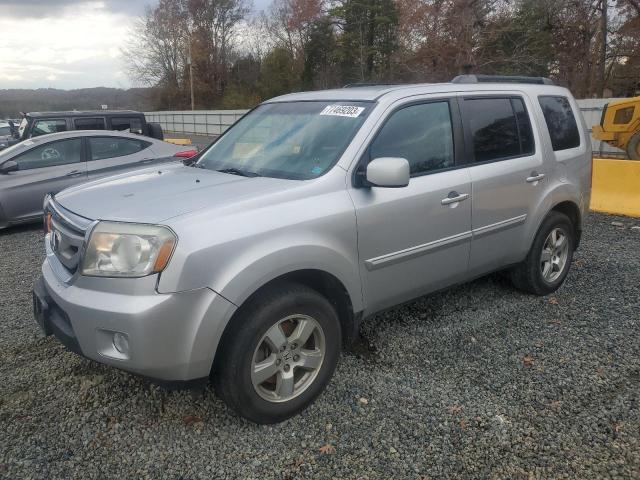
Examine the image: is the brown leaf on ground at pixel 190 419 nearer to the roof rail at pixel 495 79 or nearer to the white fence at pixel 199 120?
the roof rail at pixel 495 79

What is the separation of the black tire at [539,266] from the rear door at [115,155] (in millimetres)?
6104

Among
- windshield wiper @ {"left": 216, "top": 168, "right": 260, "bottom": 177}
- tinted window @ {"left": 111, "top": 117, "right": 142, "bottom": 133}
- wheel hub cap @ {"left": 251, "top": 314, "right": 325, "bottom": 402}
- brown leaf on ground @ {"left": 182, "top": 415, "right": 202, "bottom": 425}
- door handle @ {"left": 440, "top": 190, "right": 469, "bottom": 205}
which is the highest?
tinted window @ {"left": 111, "top": 117, "right": 142, "bottom": 133}

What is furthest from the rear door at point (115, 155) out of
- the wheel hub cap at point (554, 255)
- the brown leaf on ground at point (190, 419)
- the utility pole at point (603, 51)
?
the utility pole at point (603, 51)

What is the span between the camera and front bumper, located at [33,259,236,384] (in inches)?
95.3

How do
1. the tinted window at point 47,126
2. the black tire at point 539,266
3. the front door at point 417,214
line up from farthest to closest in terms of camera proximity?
1. the tinted window at point 47,126
2. the black tire at point 539,266
3. the front door at point 417,214

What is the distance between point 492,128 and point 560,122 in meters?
0.98

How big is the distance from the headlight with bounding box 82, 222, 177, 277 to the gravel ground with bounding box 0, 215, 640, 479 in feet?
3.09

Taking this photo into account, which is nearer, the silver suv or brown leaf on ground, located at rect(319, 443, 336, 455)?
the silver suv

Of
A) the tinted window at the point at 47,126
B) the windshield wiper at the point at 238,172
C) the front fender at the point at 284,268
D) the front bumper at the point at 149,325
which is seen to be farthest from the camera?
the tinted window at the point at 47,126

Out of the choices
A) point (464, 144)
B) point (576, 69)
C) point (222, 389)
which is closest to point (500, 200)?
point (464, 144)

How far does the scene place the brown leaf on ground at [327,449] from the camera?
269 cm

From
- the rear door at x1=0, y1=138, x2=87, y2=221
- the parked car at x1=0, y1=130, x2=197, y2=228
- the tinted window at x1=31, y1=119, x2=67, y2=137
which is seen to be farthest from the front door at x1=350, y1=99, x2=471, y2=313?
the tinted window at x1=31, y1=119, x2=67, y2=137

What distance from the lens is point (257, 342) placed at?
2.69 m

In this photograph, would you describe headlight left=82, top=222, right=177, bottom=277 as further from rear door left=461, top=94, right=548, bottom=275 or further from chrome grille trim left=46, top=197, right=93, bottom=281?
rear door left=461, top=94, right=548, bottom=275
